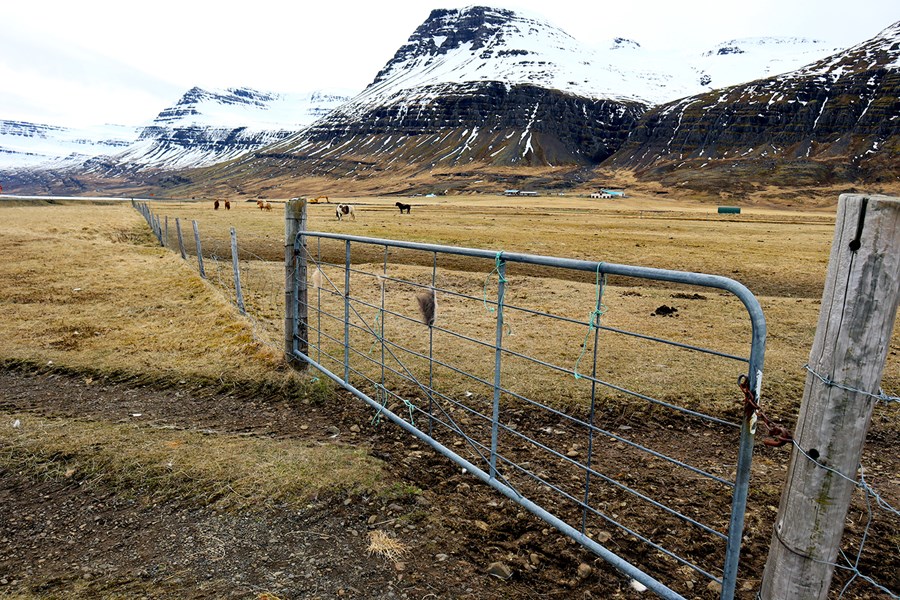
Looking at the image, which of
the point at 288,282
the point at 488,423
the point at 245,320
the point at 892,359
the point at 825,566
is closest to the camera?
the point at 825,566

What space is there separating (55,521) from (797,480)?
5.21 meters

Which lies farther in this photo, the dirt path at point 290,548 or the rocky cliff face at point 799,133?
the rocky cliff face at point 799,133

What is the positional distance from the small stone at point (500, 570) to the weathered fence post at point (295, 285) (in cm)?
444

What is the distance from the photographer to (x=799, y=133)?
565 ft

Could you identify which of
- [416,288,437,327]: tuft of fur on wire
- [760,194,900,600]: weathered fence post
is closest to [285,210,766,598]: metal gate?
[416,288,437,327]: tuft of fur on wire

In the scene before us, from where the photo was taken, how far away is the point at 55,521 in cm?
430

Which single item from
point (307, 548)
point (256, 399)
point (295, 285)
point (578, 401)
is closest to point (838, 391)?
point (307, 548)

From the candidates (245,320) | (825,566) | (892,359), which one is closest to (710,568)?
(825,566)

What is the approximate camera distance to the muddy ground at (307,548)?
363 centimetres

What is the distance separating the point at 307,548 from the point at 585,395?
4.38 metres

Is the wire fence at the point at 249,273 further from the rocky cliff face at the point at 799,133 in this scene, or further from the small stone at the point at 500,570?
the rocky cliff face at the point at 799,133

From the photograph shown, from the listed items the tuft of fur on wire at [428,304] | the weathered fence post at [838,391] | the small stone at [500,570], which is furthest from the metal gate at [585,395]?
the small stone at [500,570]

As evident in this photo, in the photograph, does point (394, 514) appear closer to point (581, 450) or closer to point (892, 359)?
point (581, 450)

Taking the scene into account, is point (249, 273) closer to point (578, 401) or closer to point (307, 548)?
point (578, 401)
